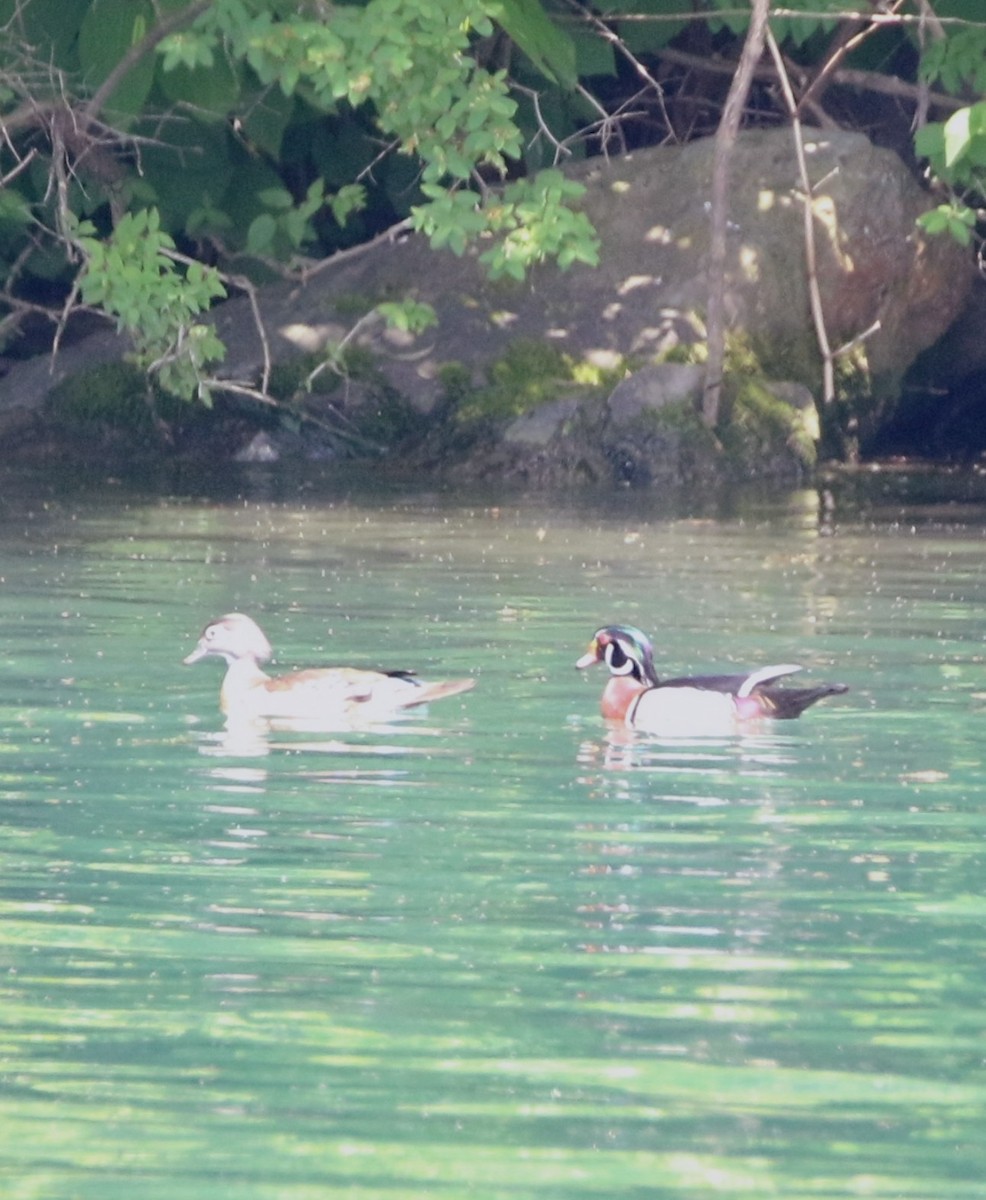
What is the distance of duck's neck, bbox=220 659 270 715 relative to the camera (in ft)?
28.6

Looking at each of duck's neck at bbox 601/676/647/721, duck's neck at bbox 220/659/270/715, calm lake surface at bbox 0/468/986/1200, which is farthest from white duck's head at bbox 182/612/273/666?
duck's neck at bbox 601/676/647/721

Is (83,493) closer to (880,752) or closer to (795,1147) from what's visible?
(880,752)

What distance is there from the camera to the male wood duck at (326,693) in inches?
335

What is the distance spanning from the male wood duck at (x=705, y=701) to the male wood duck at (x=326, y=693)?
0.55 metres

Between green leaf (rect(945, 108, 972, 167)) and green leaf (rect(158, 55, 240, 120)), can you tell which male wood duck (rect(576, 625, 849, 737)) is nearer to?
green leaf (rect(945, 108, 972, 167))

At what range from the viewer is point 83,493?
1647 centimetres

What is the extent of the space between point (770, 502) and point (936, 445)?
533 centimetres

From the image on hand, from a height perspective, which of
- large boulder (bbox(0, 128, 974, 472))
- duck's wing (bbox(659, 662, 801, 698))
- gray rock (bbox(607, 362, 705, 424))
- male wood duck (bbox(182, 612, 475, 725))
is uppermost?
large boulder (bbox(0, 128, 974, 472))

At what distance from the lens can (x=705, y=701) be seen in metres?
8.46

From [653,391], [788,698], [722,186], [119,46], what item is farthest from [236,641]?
[653,391]

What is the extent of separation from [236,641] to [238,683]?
0.25 meters

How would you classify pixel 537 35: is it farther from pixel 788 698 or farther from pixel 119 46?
pixel 788 698

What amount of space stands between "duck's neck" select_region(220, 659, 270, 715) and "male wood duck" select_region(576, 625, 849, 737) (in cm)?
116

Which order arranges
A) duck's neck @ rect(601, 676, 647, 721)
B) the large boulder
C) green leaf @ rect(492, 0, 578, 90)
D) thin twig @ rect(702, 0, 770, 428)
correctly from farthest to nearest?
the large boulder
thin twig @ rect(702, 0, 770, 428)
green leaf @ rect(492, 0, 578, 90)
duck's neck @ rect(601, 676, 647, 721)
